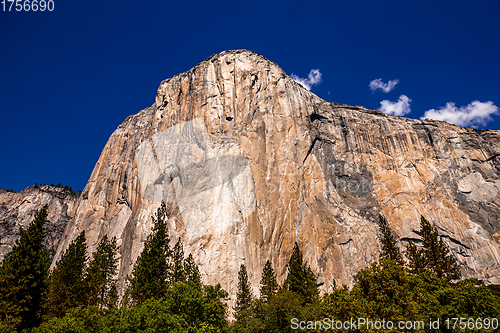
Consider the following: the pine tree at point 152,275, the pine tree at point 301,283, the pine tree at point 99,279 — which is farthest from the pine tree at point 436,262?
the pine tree at point 99,279

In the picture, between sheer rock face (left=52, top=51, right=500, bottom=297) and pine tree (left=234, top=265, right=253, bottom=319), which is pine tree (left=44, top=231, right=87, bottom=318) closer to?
sheer rock face (left=52, top=51, right=500, bottom=297)

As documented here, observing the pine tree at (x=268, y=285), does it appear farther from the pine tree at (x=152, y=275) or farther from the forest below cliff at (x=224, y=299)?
the pine tree at (x=152, y=275)

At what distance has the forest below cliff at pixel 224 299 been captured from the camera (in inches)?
648

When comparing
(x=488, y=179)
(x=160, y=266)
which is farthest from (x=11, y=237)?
(x=488, y=179)

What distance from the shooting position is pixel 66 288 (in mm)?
33656

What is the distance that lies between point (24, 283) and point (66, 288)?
6637mm

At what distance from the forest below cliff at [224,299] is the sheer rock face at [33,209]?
5578 cm

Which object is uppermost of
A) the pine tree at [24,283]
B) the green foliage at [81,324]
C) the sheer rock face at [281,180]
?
the sheer rock face at [281,180]

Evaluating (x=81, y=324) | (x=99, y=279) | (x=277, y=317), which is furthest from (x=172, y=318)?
(x=99, y=279)

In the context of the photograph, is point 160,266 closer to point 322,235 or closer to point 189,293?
point 189,293

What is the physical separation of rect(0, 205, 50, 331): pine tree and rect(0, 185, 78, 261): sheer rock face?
58.8 m

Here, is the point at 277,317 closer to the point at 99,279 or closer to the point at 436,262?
the point at 436,262

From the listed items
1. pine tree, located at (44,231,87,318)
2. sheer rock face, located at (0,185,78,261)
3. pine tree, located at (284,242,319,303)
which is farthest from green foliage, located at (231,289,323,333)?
sheer rock face, located at (0,185,78,261)

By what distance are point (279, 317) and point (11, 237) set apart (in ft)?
277
